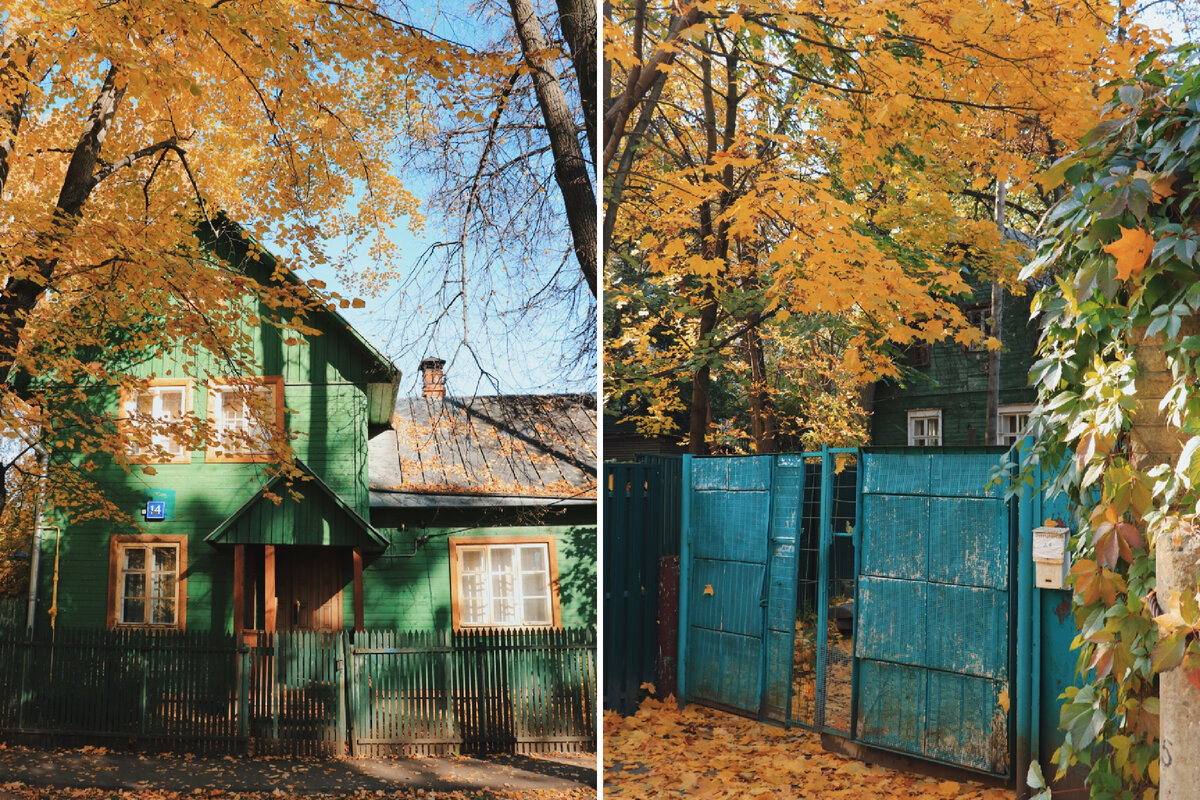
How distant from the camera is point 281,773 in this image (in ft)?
7.34

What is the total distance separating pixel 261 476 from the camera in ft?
7.53

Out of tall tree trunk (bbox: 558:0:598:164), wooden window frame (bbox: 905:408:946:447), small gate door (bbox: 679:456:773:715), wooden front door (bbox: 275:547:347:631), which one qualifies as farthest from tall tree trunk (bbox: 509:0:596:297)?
wooden window frame (bbox: 905:408:946:447)

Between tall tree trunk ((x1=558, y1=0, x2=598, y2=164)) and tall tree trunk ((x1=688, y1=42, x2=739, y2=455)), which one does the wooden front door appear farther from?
tall tree trunk ((x1=688, y1=42, x2=739, y2=455))

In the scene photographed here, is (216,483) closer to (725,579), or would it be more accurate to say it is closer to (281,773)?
(281,773)

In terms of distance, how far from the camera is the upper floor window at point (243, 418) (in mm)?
2303

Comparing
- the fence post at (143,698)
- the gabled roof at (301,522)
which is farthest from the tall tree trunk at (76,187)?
the fence post at (143,698)

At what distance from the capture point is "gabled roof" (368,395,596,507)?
212 cm

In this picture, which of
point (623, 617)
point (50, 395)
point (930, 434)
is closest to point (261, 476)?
point (50, 395)

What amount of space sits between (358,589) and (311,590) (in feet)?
0.60

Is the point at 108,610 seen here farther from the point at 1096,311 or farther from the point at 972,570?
the point at 972,570

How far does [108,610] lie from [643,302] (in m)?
1.95

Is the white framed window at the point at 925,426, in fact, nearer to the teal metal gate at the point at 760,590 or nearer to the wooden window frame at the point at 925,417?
the wooden window frame at the point at 925,417

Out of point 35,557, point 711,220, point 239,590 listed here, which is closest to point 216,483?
point 239,590

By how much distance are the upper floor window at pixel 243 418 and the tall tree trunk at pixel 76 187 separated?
0.75m
